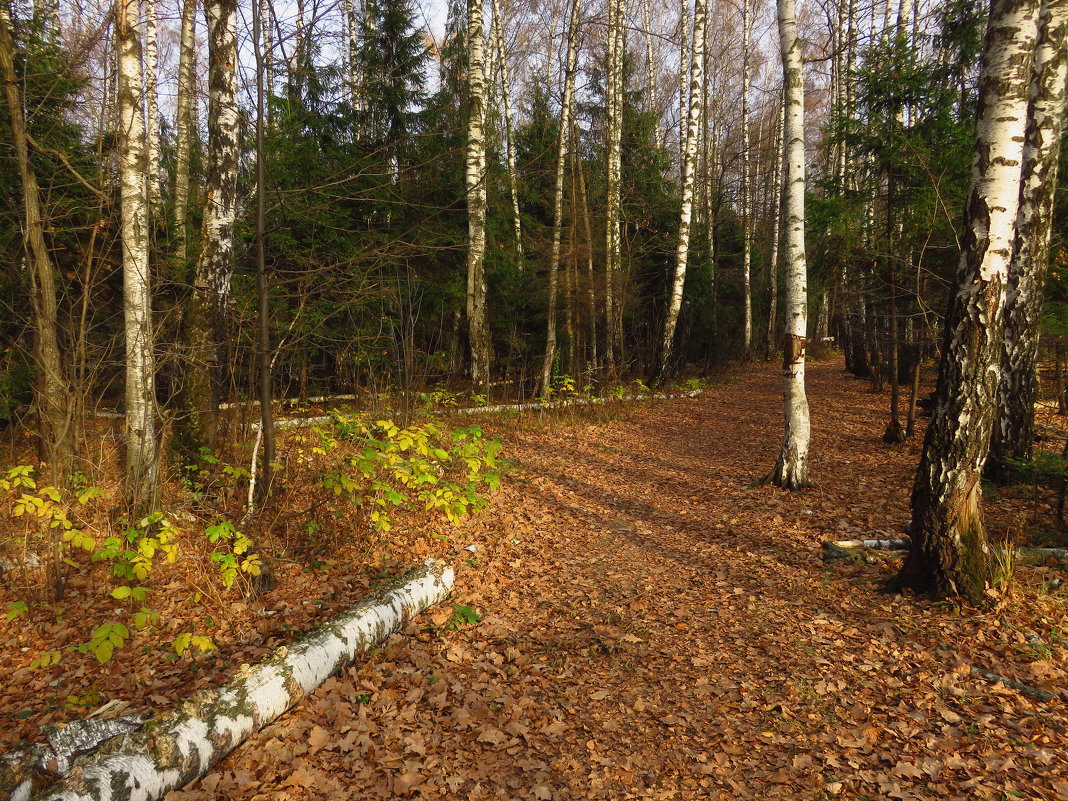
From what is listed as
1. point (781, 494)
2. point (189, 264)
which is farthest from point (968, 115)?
point (189, 264)

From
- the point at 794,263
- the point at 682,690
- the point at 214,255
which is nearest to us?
the point at 682,690

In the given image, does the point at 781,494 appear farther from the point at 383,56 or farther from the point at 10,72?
the point at 383,56

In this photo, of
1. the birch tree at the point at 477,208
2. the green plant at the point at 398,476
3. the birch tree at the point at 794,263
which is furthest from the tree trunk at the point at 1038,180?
the birch tree at the point at 477,208

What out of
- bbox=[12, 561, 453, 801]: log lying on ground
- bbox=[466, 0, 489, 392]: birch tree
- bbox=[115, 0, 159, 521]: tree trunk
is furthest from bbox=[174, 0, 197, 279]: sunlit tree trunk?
bbox=[12, 561, 453, 801]: log lying on ground

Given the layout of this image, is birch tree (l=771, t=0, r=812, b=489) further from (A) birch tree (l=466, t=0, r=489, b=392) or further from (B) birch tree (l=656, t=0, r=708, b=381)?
(B) birch tree (l=656, t=0, r=708, b=381)

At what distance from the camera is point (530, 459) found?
9.23m

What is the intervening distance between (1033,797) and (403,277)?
11.8 meters

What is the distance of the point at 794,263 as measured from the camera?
739 cm

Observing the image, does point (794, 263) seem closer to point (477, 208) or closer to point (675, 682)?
point (675, 682)

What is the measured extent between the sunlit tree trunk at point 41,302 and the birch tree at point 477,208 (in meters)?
6.86

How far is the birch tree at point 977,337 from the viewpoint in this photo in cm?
401

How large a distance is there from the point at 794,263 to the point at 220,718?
746 centimetres

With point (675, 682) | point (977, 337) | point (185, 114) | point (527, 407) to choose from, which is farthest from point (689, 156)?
point (675, 682)

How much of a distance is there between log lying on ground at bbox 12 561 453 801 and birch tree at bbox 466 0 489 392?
26.7 ft
